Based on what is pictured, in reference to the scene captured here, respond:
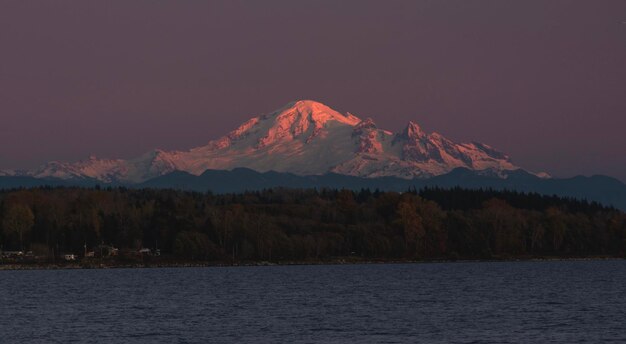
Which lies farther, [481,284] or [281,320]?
[481,284]

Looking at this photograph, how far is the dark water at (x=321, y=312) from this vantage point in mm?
92375

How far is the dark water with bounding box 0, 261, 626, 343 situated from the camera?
92375mm

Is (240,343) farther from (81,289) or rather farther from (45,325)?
(81,289)

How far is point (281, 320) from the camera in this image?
106875 mm

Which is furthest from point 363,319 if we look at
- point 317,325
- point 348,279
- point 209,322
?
point 348,279

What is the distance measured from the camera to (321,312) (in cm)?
11562

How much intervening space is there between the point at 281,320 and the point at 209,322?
6.71 meters

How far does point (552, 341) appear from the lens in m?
86.9

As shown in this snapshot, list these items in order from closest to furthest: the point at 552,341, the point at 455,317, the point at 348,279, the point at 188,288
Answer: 1. the point at 552,341
2. the point at 455,317
3. the point at 188,288
4. the point at 348,279

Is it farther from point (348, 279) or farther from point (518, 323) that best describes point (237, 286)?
point (518, 323)

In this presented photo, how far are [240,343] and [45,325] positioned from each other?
82.7 feet

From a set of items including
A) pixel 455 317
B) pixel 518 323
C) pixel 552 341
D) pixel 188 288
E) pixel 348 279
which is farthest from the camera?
pixel 348 279

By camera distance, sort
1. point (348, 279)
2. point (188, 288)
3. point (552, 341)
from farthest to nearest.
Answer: point (348, 279) < point (188, 288) < point (552, 341)

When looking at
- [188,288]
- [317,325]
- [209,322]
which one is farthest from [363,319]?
[188,288]
